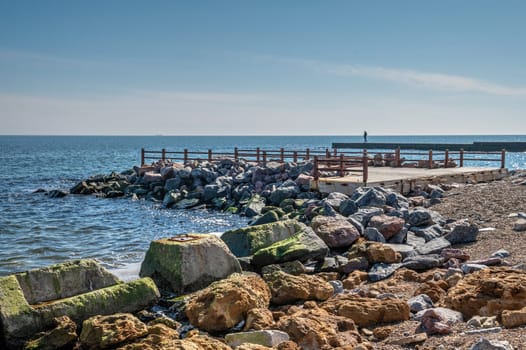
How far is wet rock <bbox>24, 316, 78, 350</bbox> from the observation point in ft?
22.1

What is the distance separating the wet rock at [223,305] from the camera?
708cm

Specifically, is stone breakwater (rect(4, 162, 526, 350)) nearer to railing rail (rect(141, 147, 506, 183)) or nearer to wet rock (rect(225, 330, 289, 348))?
wet rock (rect(225, 330, 289, 348))

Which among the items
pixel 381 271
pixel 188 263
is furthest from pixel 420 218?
pixel 188 263

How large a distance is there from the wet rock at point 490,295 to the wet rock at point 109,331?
156 inches

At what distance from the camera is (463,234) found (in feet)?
37.7

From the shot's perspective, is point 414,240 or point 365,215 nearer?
point 414,240

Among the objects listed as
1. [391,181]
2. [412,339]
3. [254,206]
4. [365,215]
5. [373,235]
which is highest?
[391,181]

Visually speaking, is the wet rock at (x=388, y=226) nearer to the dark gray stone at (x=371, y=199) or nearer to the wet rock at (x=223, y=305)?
the dark gray stone at (x=371, y=199)

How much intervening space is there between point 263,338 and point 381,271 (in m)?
4.05

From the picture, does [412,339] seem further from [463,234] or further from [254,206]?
[254,206]

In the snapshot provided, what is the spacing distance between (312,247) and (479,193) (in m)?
9.96

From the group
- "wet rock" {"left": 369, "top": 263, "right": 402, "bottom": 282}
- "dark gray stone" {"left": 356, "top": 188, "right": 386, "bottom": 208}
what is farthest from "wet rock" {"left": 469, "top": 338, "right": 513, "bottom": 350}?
"dark gray stone" {"left": 356, "top": 188, "right": 386, "bottom": 208}

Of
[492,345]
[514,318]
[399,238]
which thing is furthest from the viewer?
[399,238]

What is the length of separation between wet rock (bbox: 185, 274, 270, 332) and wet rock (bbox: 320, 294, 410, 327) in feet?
3.90
